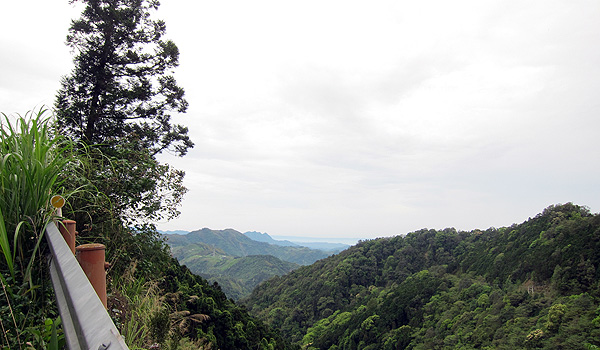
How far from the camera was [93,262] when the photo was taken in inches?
46.5

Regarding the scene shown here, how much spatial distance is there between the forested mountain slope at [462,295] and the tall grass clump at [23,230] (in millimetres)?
34989

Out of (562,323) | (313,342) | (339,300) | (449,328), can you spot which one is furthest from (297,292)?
(562,323)

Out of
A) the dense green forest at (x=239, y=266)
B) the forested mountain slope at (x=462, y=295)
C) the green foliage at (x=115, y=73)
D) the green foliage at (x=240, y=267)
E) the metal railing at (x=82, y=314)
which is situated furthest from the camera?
the green foliage at (x=240, y=267)

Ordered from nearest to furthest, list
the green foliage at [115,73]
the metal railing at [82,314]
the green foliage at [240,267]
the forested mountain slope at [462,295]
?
the metal railing at [82,314], the green foliage at [115,73], the forested mountain slope at [462,295], the green foliage at [240,267]

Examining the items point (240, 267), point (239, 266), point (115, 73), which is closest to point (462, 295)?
point (115, 73)

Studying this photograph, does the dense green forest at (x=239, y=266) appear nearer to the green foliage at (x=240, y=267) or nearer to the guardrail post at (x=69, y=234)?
the green foliage at (x=240, y=267)

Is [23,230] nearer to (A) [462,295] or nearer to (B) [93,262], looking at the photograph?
(B) [93,262]

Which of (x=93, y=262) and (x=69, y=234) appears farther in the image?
(x=69, y=234)

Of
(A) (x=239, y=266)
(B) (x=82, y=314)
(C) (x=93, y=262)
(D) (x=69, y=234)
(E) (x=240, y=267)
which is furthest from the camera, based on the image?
(A) (x=239, y=266)

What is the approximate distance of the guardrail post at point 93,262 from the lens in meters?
1.16

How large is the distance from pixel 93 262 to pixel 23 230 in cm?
98

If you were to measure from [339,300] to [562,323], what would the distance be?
37.7 metres

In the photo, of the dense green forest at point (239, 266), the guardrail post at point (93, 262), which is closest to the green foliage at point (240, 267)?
the dense green forest at point (239, 266)

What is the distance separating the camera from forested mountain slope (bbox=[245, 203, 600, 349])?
33.2m
